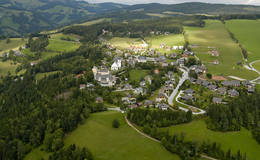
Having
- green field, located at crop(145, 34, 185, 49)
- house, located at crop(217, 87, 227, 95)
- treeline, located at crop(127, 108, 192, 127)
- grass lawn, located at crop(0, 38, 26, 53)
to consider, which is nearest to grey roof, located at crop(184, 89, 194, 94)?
house, located at crop(217, 87, 227, 95)

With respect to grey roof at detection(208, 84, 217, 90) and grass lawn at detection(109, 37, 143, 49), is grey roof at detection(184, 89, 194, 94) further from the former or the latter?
grass lawn at detection(109, 37, 143, 49)

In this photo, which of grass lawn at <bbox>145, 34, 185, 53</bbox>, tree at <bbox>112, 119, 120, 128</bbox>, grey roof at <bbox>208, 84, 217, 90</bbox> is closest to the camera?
tree at <bbox>112, 119, 120, 128</bbox>

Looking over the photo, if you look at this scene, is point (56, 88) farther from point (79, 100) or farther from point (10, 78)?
point (10, 78)

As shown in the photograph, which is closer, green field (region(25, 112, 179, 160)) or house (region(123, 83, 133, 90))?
green field (region(25, 112, 179, 160))

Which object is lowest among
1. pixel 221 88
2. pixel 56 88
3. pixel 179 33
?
pixel 56 88

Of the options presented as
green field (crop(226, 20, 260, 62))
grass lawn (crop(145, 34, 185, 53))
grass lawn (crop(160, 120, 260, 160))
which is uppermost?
green field (crop(226, 20, 260, 62))

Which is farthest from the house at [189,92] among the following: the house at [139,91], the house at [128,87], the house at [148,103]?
the house at [128,87]

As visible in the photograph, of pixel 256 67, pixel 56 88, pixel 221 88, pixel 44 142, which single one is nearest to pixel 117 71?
pixel 56 88
